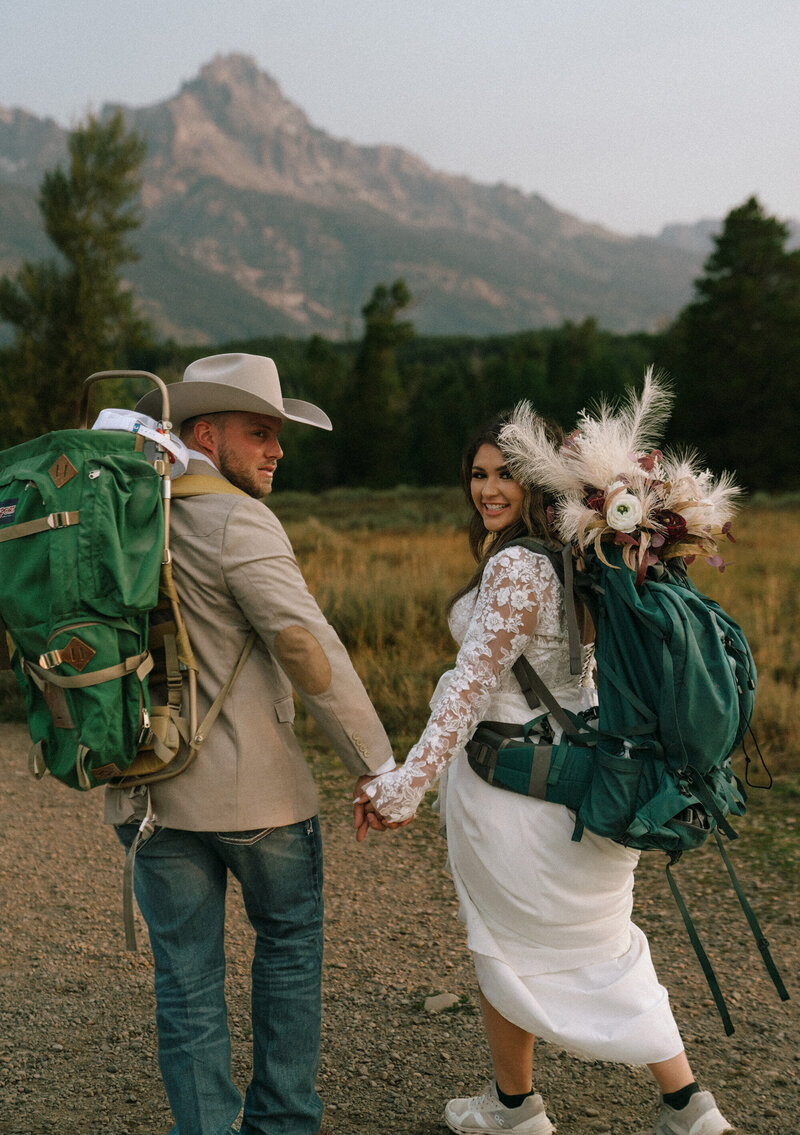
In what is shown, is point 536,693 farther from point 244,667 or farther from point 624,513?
point 244,667

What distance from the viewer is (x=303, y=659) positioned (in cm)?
230

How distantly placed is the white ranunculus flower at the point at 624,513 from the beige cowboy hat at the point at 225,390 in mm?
857

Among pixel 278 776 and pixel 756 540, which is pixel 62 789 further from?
pixel 756 540

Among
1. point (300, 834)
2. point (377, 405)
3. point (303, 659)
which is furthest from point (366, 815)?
point (377, 405)

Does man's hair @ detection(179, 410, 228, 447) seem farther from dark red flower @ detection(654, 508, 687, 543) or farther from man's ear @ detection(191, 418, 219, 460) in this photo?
dark red flower @ detection(654, 508, 687, 543)

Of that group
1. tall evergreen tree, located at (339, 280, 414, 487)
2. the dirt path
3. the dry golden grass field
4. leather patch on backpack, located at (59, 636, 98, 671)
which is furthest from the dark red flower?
tall evergreen tree, located at (339, 280, 414, 487)

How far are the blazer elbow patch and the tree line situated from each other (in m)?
1.28

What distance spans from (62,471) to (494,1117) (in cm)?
203

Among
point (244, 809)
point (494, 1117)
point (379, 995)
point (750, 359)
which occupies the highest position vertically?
point (750, 359)

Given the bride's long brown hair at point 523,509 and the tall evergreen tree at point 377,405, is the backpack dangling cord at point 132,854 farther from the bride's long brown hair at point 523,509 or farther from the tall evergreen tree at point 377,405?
the tall evergreen tree at point 377,405

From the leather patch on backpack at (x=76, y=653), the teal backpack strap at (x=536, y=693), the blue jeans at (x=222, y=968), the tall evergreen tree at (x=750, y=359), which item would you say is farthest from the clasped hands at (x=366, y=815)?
the tall evergreen tree at (x=750, y=359)

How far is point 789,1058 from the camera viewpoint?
3154mm

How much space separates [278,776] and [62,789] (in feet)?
14.3

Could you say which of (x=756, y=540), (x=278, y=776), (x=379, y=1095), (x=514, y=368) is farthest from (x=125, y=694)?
(x=514, y=368)
